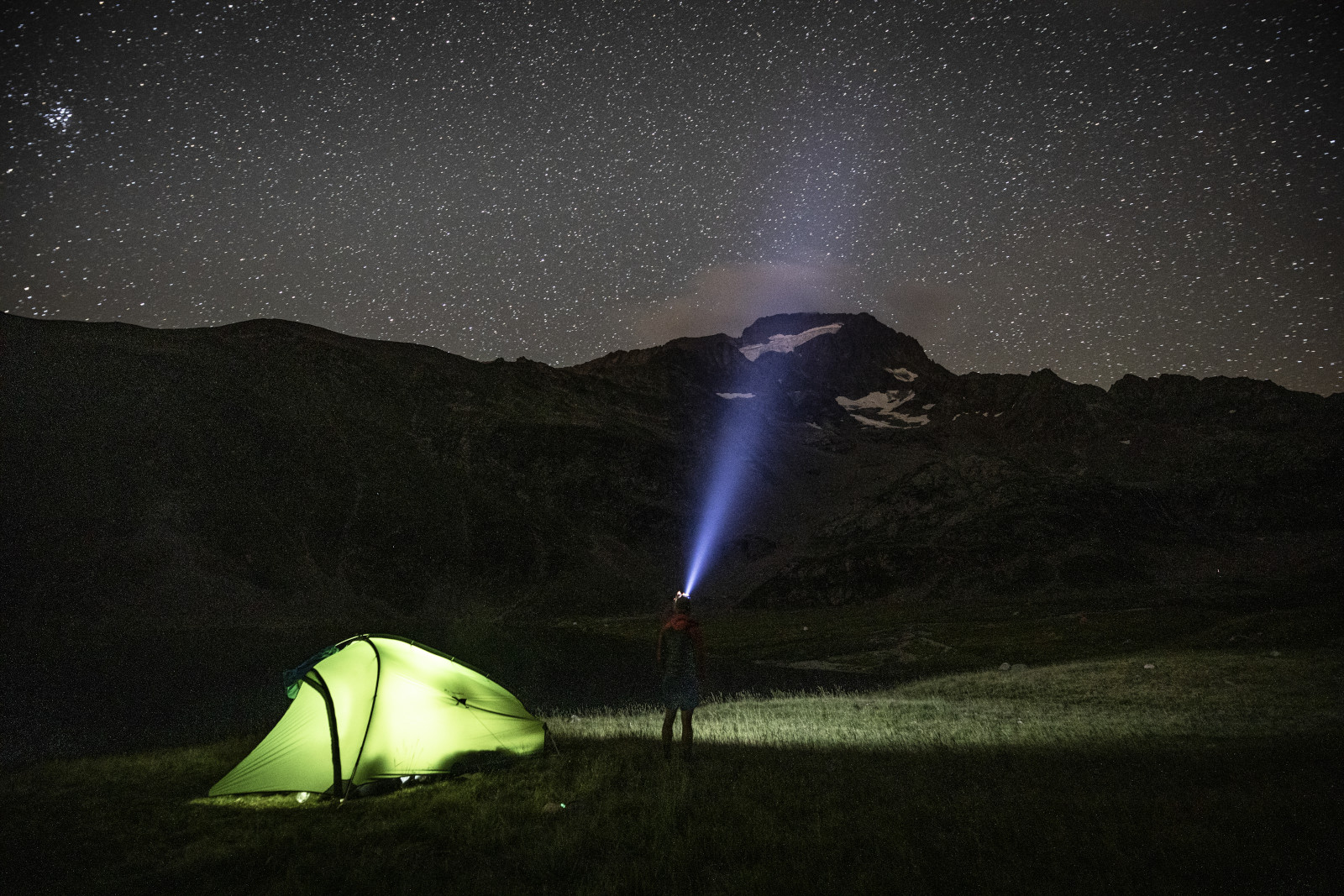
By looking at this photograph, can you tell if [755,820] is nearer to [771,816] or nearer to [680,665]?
[771,816]

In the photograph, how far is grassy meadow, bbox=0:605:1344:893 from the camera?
7.19m

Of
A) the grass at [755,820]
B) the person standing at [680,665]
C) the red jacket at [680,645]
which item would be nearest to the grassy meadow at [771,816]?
the grass at [755,820]

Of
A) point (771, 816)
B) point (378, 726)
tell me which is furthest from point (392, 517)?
point (771, 816)

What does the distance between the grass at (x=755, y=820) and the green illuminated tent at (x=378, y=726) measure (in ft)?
1.59

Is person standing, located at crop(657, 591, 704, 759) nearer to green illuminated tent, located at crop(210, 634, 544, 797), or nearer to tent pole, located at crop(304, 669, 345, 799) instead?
green illuminated tent, located at crop(210, 634, 544, 797)

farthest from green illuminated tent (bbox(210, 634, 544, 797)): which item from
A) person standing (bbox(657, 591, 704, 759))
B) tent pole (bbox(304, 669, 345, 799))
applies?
person standing (bbox(657, 591, 704, 759))

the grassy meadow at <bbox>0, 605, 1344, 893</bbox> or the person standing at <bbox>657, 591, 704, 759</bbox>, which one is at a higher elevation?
the person standing at <bbox>657, 591, 704, 759</bbox>

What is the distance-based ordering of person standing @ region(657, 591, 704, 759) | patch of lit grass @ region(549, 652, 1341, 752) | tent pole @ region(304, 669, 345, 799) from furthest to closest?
A: patch of lit grass @ region(549, 652, 1341, 752)
person standing @ region(657, 591, 704, 759)
tent pole @ region(304, 669, 345, 799)

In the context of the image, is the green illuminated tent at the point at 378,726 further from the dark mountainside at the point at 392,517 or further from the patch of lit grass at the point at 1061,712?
the dark mountainside at the point at 392,517

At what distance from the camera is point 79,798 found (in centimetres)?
1137

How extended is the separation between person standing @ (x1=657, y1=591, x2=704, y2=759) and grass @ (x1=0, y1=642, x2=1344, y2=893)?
2.61 feet

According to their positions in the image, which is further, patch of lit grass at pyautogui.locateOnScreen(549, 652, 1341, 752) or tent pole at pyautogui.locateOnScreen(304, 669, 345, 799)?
patch of lit grass at pyautogui.locateOnScreen(549, 652, 1341, 752)

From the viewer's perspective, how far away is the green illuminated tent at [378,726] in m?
11.4

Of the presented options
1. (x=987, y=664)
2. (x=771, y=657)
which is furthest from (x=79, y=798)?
(x=771, y=657)
